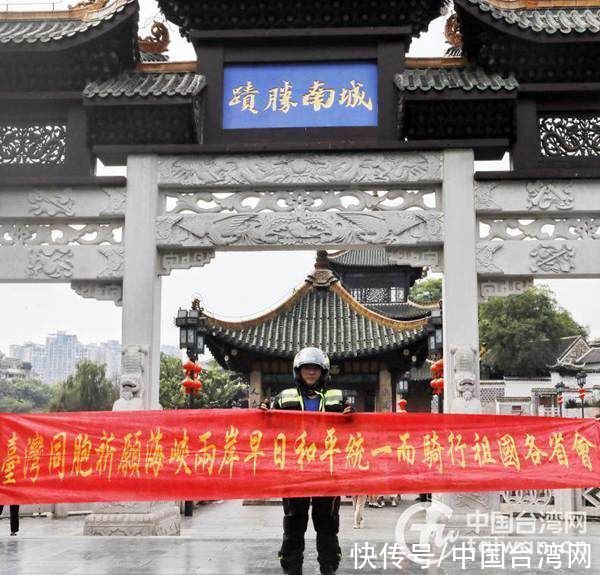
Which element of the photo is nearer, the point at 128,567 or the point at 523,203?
the point at 128,567

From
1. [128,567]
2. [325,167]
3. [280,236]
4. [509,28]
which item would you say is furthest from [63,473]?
[509,28]

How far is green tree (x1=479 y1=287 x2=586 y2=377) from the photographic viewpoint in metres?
49.7

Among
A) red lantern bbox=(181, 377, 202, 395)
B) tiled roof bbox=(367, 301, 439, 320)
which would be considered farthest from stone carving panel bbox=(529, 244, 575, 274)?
tiled roof bbox=(367, 301, 439, 320)

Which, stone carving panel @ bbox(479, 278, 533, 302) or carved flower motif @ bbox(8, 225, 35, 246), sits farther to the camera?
carved flower motif @ bbox(8, 225, 35, 246)

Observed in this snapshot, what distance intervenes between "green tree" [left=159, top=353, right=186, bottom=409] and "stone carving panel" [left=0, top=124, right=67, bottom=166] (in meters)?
32.1

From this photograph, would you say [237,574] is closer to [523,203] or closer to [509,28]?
[523,203]

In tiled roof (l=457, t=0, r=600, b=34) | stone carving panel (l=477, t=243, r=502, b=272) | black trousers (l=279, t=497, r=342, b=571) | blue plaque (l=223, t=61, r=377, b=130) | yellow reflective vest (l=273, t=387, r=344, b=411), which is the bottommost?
black trousers (l=279, t=497, r=342, b=571)

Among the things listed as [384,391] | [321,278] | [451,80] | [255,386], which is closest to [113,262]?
[451,80]

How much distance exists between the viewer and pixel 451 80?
33.3ft

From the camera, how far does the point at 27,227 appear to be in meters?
10.5

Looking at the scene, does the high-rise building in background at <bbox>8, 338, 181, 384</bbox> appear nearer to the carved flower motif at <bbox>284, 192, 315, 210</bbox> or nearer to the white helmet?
the carved flower motif at <bbox>284, 192, 315, 210</bbox>

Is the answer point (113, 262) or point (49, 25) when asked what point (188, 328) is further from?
point (49, 25)

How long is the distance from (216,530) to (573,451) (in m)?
8.72

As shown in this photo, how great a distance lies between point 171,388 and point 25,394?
95.4 ft
